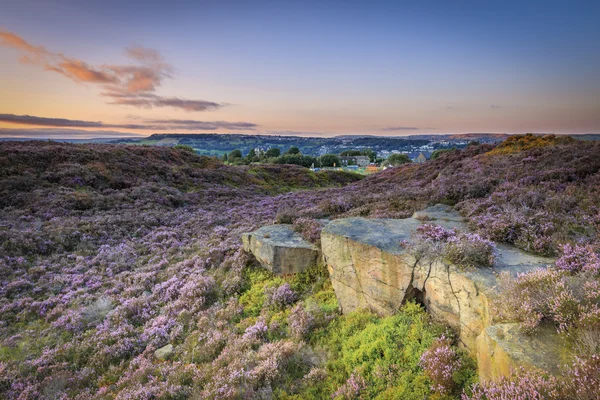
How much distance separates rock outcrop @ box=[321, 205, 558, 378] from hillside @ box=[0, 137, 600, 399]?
346 mm

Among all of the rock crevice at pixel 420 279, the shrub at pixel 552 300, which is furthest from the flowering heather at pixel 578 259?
the rock crevice at pixel 420 279

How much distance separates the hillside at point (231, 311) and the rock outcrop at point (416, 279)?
0.35 meters

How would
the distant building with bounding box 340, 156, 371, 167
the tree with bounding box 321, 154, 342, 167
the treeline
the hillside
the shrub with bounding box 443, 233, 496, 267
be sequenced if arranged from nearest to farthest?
Answer: the hillside, the shrub with bounding box 443, 233, 496, 267, the treeline, the tree with bounding box 321, 154, 342, 167, the distant building with bounding box 340, 156, 371, 167

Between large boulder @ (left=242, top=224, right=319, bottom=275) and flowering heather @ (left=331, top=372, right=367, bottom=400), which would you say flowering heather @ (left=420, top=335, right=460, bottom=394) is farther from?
large boulder @ (left=242, top=224, right=319, bottom=275)

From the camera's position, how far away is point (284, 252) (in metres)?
9.89

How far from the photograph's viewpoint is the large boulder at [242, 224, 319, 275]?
971 cm

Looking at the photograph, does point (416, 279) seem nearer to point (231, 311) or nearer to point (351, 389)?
point (351, 389)

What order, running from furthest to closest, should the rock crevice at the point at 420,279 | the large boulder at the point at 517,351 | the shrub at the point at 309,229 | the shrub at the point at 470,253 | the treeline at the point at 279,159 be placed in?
the treeline at the point at 279,159
the shrub at the point at 309,229
the shrub at the point at 470,253
the rock crevice at the point at 420,279
the large boulder at the point at 517,351

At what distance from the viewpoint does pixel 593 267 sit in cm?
488

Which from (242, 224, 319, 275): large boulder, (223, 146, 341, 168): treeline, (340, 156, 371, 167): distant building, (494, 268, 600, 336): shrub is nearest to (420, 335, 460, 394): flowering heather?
(494, 268, 600, 336): shrub

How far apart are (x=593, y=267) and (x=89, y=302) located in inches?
577

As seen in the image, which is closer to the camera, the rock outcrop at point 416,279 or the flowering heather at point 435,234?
the rock outcrop at point 416,279

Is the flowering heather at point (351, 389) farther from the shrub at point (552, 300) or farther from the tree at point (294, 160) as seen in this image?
the tree at point (294, 160)

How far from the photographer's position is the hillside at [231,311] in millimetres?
5625
